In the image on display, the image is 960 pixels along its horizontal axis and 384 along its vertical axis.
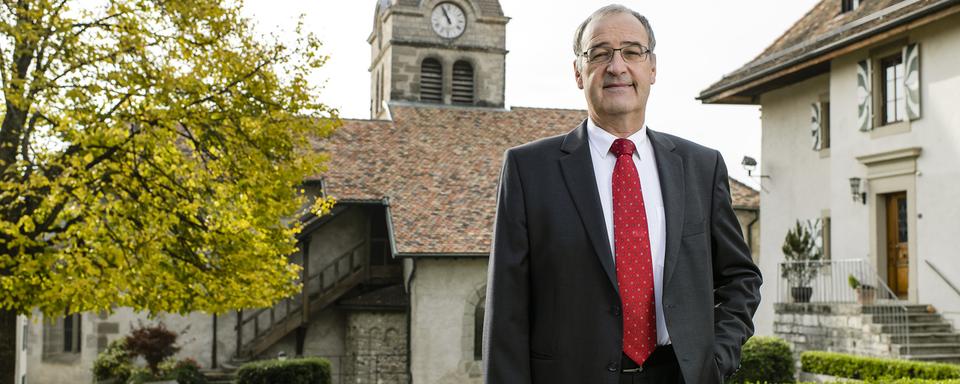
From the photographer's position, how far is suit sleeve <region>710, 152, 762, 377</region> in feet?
10.3

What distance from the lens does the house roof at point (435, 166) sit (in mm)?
25656

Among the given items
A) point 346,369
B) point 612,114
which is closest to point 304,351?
point 346,369

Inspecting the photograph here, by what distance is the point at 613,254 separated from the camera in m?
3.02

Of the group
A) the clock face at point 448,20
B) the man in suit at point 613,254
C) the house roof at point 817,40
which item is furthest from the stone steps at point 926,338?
the clock face at point 448,20

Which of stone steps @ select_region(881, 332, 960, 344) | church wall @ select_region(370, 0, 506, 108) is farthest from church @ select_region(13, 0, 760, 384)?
stone steps @ select_region(881, 332, 960, 344)

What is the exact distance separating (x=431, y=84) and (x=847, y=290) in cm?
2008

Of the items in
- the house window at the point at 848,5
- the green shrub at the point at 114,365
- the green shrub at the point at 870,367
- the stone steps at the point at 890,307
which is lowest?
the green shrub at the point at 114,365

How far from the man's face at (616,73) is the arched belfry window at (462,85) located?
3321 centimetres

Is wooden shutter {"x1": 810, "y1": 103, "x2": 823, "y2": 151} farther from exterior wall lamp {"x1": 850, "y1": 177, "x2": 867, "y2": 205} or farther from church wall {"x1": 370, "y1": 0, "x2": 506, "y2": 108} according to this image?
church wall {"x1": 370, "y1": 0, "x2": 506, "y2": 108}

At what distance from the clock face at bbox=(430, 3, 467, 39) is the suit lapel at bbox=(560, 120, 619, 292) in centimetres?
3408

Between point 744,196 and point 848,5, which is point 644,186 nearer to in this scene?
point 848,5

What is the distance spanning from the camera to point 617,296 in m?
2.96

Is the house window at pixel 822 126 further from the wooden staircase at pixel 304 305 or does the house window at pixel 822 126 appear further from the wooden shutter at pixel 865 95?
the wooden staircase at pixel 304 305

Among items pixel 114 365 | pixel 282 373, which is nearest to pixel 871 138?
pixel 282 373
